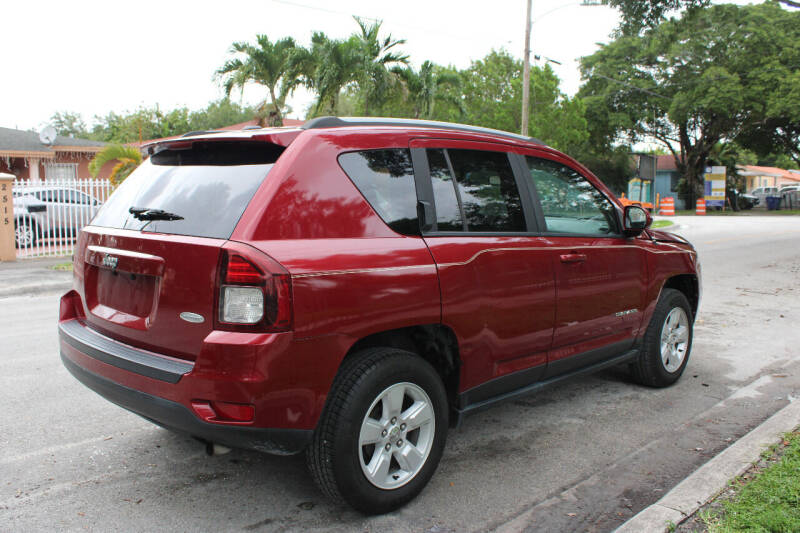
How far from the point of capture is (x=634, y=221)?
4.50 meters

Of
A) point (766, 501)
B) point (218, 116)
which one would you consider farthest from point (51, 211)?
point (218, 116)

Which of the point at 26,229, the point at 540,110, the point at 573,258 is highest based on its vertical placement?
the point at 540,110

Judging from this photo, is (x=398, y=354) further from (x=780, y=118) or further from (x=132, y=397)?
(x=780, y=118)

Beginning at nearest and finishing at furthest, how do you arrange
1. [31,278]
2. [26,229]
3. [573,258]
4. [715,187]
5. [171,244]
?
[171,244] < [573,258] < [31,278] < [26,229] < [715,187]

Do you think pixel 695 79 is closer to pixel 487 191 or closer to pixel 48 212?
pixel 48 212

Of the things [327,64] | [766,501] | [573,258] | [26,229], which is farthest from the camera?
[327,64]

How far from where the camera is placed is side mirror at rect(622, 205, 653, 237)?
451 cm

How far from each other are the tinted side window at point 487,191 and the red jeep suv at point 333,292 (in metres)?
0.01

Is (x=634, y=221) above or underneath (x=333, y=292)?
above

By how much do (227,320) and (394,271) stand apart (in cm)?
79

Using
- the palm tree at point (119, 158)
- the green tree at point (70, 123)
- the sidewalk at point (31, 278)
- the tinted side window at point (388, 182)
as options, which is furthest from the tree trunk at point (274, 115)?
the green tree at point (70, 123)

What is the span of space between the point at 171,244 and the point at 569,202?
2570 millimetres

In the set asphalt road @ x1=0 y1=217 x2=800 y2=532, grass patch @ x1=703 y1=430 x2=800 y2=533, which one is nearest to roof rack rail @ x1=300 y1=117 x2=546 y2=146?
asphalt road @ x1=0 y1=217 x2=800 y2=532

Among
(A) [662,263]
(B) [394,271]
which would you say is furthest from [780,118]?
(B) [394,271]
